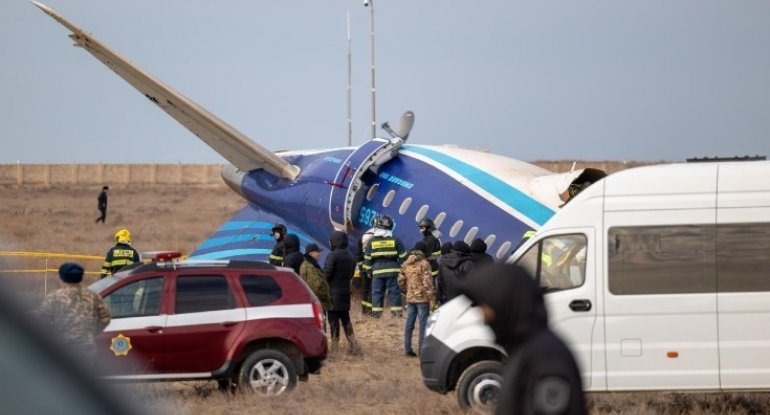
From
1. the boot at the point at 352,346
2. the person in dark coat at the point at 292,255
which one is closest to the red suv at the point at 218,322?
the boot at the point at 352,346

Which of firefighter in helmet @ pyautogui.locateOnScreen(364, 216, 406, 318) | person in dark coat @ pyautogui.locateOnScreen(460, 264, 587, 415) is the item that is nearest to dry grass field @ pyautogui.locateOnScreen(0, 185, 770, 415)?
firefighter in helmet @ pyautogui.locateOnScreen(364, 216, 406, 318)

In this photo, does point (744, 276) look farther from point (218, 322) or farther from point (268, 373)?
point (218, 322)

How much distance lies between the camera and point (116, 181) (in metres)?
100

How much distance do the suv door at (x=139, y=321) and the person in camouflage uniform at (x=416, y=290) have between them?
193 inches

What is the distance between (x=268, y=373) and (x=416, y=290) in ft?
14.6

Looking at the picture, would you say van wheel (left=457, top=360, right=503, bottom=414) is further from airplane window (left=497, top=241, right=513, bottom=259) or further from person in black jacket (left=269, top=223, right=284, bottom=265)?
person in black jacket (left=269, top=223, right=284, bottom=265)

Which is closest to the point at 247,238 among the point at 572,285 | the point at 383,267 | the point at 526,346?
the point at 383,267

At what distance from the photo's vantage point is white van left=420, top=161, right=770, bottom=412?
11172 mm

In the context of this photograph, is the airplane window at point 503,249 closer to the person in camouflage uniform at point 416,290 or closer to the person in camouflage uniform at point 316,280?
the person in camouflage uniform at point 416,290

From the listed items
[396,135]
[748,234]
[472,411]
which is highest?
[396,135]

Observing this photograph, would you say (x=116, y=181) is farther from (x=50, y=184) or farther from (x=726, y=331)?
(x=726, y=331)

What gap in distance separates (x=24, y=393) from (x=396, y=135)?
73.0ft

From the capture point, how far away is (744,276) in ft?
36.9

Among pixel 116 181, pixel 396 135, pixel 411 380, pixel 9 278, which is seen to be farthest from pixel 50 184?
pixel 9 278
